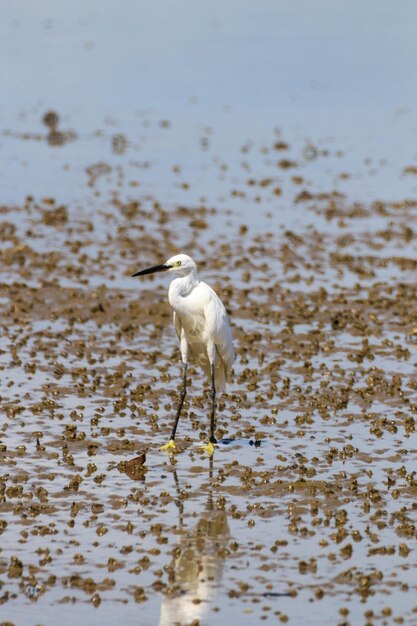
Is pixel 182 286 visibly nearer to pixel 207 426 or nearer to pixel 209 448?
pixel 207 426

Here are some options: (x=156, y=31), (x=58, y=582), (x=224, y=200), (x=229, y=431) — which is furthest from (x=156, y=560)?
(x=156, y=31)

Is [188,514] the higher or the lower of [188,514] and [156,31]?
the lower

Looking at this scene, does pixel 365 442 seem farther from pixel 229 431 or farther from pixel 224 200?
pixel 224 200

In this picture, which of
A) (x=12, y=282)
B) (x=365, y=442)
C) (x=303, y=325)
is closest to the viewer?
(x=365, y=442)

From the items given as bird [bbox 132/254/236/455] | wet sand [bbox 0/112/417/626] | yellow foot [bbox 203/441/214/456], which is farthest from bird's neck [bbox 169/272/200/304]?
yellow foot [bbox 203/441/214/456]

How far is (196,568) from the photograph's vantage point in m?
13.1

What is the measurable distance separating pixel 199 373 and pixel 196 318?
3165 mm

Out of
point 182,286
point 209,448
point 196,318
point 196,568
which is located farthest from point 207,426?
point 196,568

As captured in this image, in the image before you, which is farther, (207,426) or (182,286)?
(207,426)

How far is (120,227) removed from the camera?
96.5ft

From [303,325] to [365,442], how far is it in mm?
5961

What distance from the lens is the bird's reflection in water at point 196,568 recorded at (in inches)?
480

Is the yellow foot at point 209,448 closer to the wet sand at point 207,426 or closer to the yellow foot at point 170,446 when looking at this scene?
the wet sand at point 207,426

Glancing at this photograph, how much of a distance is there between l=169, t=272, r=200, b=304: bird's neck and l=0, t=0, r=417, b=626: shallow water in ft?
5.90
